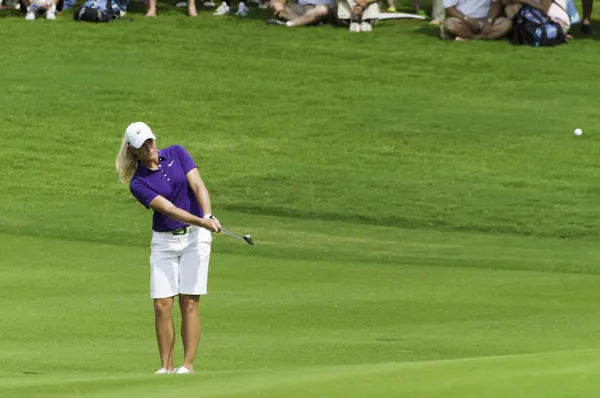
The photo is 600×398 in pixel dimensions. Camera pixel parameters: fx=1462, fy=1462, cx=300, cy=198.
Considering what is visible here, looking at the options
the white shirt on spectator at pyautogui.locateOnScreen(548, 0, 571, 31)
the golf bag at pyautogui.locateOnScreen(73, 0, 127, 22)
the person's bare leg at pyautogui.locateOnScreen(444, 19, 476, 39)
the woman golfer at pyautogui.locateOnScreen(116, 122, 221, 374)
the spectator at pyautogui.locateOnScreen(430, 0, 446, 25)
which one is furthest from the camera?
the golf bag at pyautogui.locateOnScreen(73, 0, 127, 22)

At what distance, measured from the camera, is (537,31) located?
25.1 meters

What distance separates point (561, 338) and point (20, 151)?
1284 centimetres

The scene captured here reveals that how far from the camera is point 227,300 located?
39.5 feet

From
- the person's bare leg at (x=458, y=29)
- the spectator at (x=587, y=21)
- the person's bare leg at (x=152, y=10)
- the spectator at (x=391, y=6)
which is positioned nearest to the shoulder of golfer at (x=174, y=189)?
the person's bare leg at (x=458, y=29)

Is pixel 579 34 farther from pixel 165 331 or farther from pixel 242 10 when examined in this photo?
pixel 165 331

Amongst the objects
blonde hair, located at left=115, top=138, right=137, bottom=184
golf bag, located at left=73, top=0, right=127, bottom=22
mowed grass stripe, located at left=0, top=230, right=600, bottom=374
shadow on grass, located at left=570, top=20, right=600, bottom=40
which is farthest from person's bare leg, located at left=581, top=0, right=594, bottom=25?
blonde hair, located at left=115, top=138, right=137, bottom=184

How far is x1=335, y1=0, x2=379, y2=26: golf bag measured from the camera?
26109 millimetres

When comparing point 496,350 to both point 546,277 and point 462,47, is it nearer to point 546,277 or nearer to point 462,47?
point 546,277

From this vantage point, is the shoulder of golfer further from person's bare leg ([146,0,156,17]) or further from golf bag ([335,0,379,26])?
person's bare leg ([146,0,156,17])

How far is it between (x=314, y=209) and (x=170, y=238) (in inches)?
362

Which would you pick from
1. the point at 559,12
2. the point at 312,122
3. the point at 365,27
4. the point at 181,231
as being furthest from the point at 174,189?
the point at 365,27

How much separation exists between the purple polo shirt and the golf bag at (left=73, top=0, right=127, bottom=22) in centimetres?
1848

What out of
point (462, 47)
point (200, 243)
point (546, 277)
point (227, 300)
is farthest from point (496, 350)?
point (462, 47)

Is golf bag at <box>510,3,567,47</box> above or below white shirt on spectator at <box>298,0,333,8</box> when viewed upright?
below
